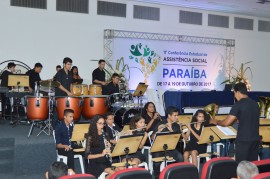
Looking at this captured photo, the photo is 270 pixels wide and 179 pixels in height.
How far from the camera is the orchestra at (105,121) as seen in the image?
6.53m

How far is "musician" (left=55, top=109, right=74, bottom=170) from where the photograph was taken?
7.12 meters

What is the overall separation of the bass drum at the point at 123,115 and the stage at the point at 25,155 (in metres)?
2.22

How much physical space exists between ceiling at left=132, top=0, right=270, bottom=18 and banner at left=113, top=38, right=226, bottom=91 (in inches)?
59.0

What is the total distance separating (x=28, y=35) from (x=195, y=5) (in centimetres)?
669

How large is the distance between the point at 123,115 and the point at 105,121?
10.0 ft

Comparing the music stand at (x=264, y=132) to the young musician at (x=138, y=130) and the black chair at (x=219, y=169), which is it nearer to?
the young musician at (x=138, y=130)

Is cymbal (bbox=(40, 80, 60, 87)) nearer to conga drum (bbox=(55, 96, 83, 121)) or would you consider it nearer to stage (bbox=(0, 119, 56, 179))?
conga drum (bbox=(55, 96, 83, 121))

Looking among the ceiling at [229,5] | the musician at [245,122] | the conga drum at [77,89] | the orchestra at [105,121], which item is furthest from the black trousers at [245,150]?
the ceiling at [229,5]

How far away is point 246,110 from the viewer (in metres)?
5.73

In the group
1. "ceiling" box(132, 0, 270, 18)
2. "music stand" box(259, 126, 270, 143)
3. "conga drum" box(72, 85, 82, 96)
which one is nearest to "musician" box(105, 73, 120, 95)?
"conga drum" box(72, 85, 82, 96)

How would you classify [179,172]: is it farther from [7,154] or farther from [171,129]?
[7,154]

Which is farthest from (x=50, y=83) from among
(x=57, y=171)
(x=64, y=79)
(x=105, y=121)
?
(x=57, y=171)

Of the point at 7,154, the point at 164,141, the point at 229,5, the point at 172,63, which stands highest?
the point at 229,5

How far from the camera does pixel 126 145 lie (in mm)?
6180
